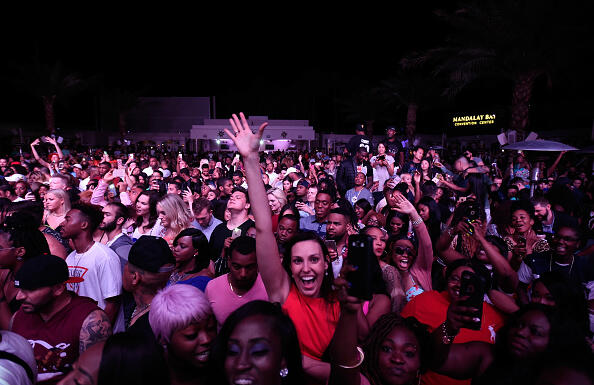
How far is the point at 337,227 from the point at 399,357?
2087mm

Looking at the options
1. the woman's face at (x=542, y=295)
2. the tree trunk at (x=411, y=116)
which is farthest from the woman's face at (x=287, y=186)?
the tree trunk at (x=411, y=116)

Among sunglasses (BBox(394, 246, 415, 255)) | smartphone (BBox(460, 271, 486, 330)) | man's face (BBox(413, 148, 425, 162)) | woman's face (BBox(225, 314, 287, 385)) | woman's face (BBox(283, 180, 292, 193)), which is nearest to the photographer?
woman's face (BBox(225, 314, 287, 385))

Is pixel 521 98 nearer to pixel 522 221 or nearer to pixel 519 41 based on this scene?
pixel 519 41

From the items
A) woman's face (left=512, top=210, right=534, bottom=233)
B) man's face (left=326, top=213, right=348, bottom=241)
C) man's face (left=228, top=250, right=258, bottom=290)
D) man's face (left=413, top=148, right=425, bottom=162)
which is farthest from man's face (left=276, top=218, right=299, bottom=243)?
man's face (left=413, top=148, right=425, bottom=162)

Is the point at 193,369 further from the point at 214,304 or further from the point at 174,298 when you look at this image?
the point at 214,304

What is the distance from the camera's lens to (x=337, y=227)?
414cm

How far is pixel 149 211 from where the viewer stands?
5.11 meters

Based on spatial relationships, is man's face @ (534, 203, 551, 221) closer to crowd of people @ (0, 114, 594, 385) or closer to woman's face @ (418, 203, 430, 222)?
crowd of people @ (0, 114, 594, 385)

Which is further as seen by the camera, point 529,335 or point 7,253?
point 7,253

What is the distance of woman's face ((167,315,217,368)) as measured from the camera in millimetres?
2027

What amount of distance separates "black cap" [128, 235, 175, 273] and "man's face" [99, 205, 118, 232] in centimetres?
156

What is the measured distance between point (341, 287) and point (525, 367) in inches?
46.1

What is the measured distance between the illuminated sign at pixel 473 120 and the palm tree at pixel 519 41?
14065 millimetres

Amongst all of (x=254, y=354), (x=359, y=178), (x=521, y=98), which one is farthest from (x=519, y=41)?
(x=254, y=354)
